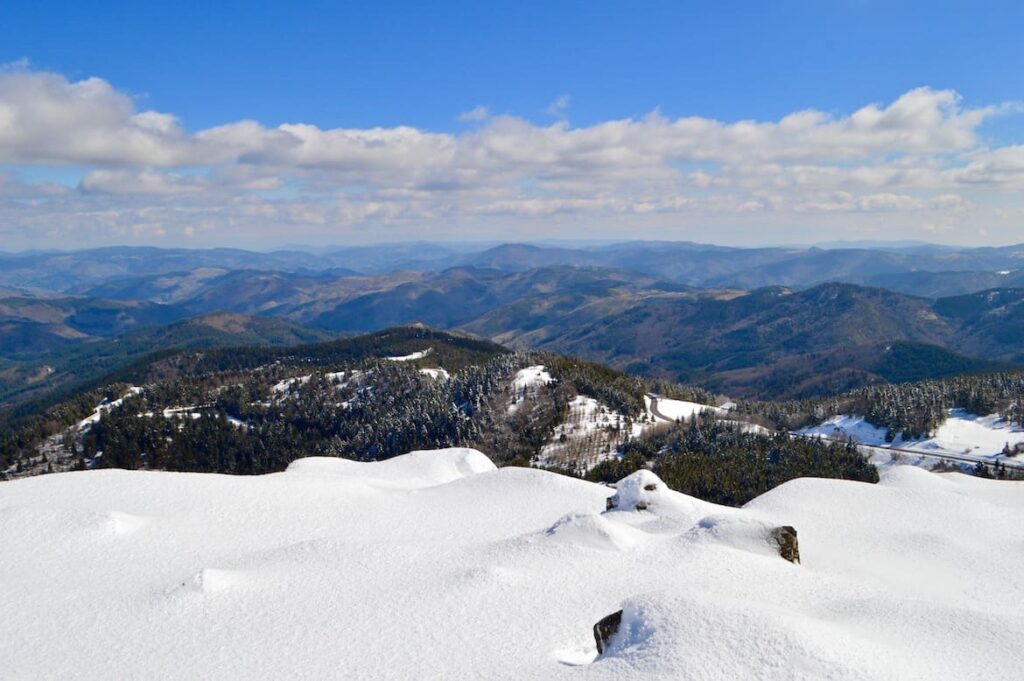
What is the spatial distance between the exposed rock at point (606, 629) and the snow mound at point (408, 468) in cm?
3997

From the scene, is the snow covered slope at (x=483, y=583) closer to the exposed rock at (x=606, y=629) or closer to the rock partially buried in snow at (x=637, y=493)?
the rock partially buried in snow at (x=637, y=493)

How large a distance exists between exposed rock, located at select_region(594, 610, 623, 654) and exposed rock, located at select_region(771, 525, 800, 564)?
18.7 m

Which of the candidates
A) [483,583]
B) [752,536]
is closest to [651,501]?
[752,536]

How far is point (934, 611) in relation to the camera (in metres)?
31.2

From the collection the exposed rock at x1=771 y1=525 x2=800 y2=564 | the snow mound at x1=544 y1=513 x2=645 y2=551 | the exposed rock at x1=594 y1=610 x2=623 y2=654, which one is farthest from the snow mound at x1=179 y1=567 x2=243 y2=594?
the exposed rock at x1=771 y1=525 x2=800 y2=564

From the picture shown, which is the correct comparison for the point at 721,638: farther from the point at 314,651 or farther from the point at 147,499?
the point at 147,499

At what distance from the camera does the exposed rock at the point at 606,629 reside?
27.9 metres

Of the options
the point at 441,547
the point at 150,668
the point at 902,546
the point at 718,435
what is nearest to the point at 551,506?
the point at 441,547

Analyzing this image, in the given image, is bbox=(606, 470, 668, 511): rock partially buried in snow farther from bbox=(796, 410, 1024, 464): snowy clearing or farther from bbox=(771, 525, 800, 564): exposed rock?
bbox=(796, 410, 1024, 464): snowy clearing

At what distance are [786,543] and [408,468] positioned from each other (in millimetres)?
45685

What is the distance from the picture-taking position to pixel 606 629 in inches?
1113

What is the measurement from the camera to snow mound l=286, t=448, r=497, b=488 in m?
67.5

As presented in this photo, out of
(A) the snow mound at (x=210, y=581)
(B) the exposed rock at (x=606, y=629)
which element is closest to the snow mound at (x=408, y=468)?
(A) the snow mound at (x=210, y=581)

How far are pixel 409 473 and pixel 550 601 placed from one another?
4094 centimetres
